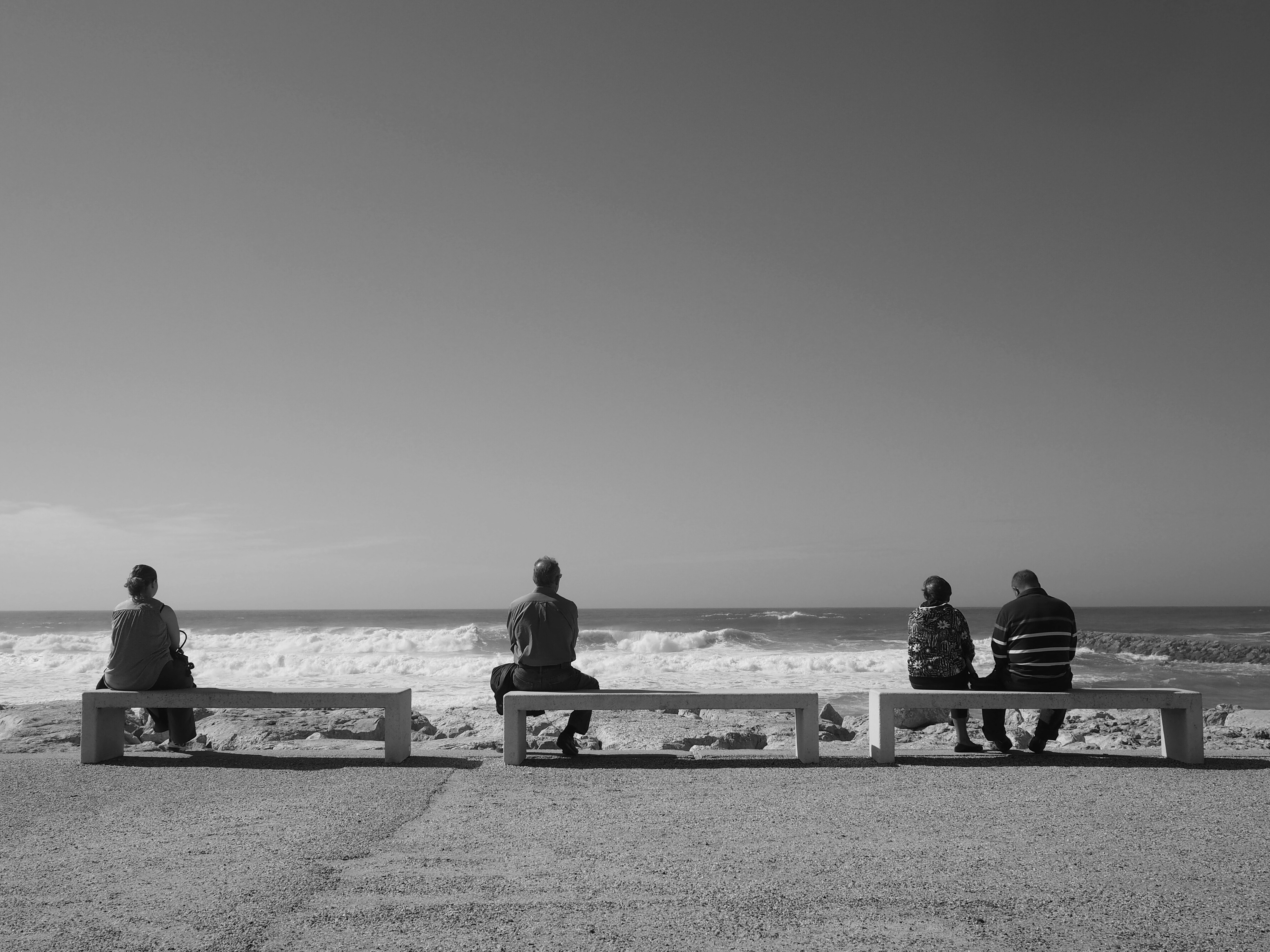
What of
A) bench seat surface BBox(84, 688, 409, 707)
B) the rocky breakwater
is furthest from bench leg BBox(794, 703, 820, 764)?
the rocky breakwater

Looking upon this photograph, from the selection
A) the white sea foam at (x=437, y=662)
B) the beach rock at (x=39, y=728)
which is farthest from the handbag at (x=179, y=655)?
the white sea foam at (x=437, y=662)

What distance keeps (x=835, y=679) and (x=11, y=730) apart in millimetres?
17488

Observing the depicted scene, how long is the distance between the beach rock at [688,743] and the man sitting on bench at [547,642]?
8.53 feet

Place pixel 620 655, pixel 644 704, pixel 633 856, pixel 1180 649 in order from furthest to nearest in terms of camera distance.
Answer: pixel 620 655 < pixel 1180 649 < pixel 644 704 < pixel 633 856

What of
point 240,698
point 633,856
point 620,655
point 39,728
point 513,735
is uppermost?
point 240,698

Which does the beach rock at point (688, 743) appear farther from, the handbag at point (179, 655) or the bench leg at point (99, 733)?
the bench leg at point (99, 733)

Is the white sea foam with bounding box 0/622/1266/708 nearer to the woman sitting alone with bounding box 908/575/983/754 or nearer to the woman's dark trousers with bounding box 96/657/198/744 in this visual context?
the woman's dark trousers with bounding box 96/657/198/744

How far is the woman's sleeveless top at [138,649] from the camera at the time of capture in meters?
6.26

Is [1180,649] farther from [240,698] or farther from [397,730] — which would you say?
[240,698]

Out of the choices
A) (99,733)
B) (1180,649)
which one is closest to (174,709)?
(99,733)

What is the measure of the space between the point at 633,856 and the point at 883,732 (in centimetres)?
280

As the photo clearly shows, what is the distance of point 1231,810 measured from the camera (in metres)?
4.75

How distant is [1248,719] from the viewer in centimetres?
1123

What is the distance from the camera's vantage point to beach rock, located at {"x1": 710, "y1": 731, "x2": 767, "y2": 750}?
8906 mm
